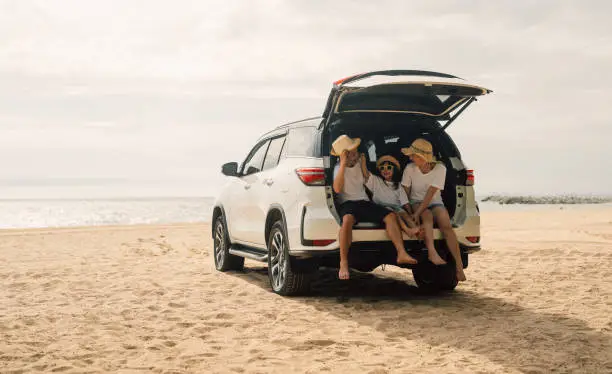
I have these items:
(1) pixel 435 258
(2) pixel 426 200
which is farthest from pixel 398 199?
(1) pixel 435 258

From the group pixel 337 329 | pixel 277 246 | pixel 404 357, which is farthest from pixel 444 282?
pixel 404 357

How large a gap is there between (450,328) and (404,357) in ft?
4.12

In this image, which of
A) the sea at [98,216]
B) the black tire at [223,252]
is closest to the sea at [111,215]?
the sea at [98,216]

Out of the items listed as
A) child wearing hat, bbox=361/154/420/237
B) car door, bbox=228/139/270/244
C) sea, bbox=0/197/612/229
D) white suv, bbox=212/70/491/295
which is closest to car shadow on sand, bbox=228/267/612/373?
white suv, bbox=212/70/491/295

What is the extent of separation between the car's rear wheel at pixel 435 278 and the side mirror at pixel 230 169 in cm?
281

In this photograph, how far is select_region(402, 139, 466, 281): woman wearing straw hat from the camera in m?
7.55

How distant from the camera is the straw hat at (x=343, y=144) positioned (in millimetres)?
7434

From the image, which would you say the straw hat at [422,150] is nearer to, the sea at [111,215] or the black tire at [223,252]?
the black tire at [223,252]

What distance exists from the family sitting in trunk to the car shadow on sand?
50 centimetres

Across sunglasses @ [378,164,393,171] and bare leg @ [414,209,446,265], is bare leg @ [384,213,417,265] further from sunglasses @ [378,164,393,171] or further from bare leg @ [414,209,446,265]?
sunglasses @ [378,164,393,171]

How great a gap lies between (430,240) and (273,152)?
247cm

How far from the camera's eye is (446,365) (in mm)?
5160

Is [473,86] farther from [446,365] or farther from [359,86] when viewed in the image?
[446,365]

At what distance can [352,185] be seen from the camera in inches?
300
